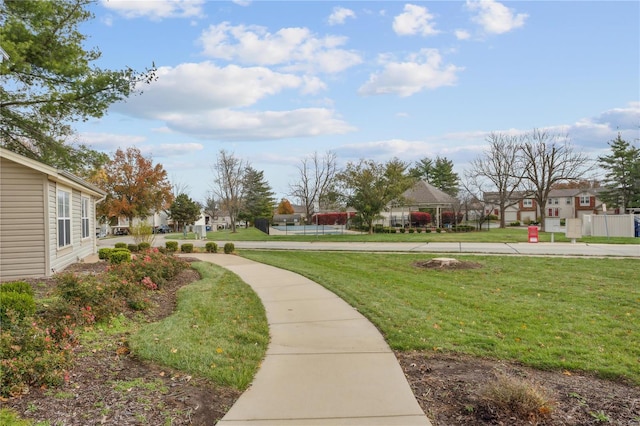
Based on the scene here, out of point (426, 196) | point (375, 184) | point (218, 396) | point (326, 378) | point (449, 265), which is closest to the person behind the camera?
point (218, 396)

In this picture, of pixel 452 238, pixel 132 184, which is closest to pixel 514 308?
pixel 452 238

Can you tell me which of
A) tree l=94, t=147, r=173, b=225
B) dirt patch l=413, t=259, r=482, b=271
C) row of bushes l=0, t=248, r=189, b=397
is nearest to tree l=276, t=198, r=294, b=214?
tree l=94, t=147, r=173, b=225

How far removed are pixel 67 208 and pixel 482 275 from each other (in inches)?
483

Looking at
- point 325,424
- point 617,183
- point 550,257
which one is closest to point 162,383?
point 325,424

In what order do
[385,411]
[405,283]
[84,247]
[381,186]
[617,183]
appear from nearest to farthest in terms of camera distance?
1. [385,411]
2. [405,283]
3. [84,247]
4. [381,186]
5. [617,183]

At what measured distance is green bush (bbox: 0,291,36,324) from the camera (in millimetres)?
5402

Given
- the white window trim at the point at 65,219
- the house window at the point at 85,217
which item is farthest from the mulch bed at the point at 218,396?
the house window at the point at 85,217

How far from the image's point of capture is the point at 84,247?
16703mm

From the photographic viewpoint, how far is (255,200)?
6719 cm

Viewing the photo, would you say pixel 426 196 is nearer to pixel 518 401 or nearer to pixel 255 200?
pixel 255 200

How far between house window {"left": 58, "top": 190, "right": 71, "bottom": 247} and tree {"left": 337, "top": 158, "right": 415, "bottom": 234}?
2076 cm

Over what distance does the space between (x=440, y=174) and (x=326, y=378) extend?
234 ft

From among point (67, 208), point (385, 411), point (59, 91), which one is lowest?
point (385, 411)

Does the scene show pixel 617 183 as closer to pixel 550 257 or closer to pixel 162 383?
pixel 550 257
